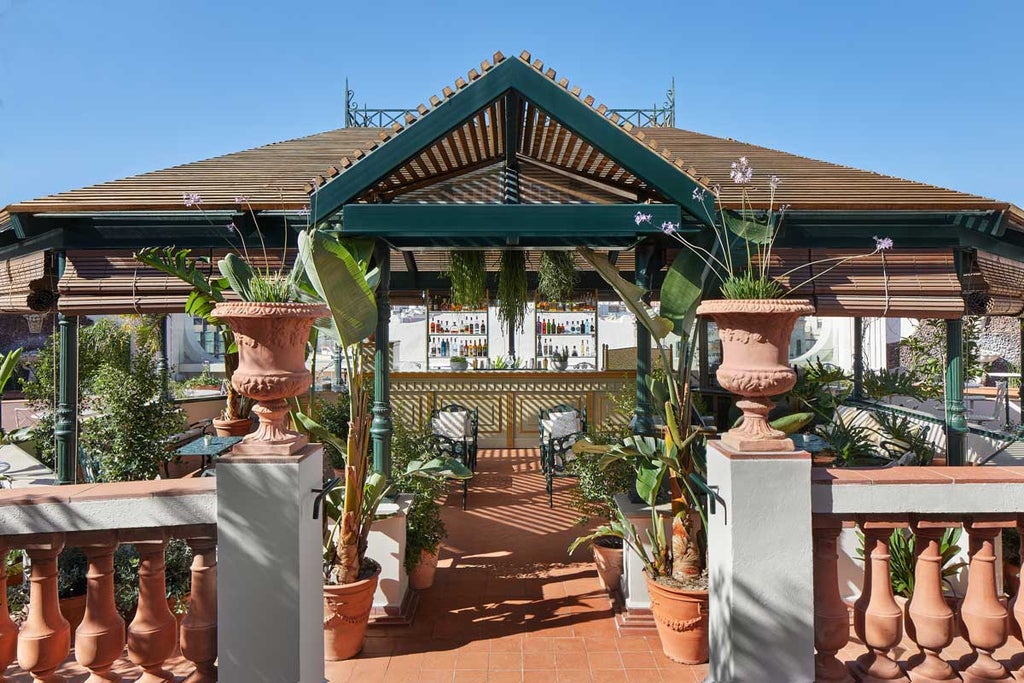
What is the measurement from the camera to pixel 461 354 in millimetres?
12195

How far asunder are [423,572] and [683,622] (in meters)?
2.03

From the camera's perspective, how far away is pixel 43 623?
202cm

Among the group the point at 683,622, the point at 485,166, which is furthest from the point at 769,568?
the point at 485,166

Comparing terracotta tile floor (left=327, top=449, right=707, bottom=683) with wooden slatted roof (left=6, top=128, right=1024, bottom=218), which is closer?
terracotta tile floor (left=327, top=449, right=707, bottom=683)

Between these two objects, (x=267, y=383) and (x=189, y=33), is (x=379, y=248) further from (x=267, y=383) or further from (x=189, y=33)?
(x=189, y=33)

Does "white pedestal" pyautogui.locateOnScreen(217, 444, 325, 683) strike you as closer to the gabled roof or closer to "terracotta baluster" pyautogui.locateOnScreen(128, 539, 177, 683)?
"terracotta baluster" pyautogui.locateOnScreen(128, 539, 177, 683)

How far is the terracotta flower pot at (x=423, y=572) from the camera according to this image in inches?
171

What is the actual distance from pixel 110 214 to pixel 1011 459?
999 cm

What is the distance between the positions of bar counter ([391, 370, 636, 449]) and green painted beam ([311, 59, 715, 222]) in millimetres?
6372

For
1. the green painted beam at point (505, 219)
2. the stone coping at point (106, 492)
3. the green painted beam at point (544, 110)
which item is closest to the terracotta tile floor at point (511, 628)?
the stone coping at point (106, 492)

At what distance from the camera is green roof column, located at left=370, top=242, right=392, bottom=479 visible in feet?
14.0

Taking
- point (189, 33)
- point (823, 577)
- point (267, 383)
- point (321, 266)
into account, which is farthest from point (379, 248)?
point (189, 33)

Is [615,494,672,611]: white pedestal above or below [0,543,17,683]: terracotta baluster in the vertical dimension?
below

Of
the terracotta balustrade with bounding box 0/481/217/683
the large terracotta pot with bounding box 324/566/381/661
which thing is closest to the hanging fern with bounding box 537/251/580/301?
the large terracotta pot with bounding box 324/566/381/661
